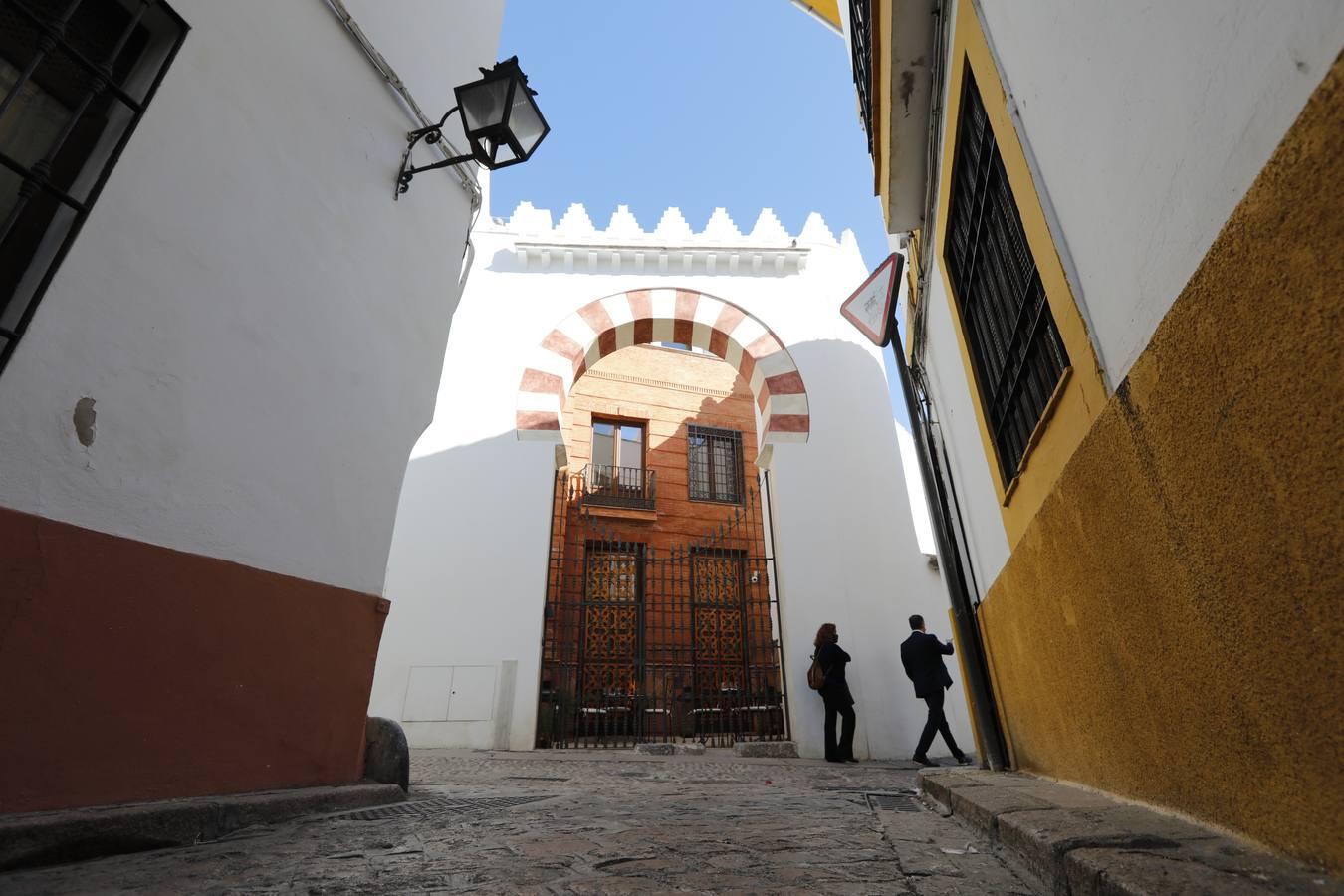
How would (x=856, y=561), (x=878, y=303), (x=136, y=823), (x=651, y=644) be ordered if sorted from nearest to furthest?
(x=136, y=823) → (x=878, y=303) → (x=856, y=561) → (x=651, y=644)

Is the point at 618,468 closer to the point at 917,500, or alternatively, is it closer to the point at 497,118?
the point at 917,500

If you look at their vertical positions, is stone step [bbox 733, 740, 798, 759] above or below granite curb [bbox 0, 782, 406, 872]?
above

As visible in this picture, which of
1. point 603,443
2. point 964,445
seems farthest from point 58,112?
point 603,443

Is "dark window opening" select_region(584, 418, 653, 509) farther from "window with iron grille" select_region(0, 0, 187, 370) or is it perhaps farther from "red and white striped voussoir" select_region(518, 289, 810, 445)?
"window with iron grille" select_region(0, 0, 187, 370)

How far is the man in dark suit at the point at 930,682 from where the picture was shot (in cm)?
560

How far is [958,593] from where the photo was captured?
412 centimetres

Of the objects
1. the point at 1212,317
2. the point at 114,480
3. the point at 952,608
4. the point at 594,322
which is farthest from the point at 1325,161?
the point at 594,322

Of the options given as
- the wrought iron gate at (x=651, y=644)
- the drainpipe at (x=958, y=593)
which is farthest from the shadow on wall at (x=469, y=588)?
the drainpipe at (x=958, y=593)

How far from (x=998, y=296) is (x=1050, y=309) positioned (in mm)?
858

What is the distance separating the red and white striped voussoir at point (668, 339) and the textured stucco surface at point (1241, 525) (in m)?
5.58

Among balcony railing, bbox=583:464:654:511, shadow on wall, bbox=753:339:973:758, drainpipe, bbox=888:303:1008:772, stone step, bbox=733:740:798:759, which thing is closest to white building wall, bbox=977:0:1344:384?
drainpipe, bbox=888:303:1008:772

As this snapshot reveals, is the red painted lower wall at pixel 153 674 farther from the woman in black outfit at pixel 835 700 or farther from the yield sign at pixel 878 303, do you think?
the woman in black outfit at pixel 835 700

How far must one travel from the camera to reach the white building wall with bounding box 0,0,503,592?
6.45ft

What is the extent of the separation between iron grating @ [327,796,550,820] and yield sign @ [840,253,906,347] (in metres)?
2.97
